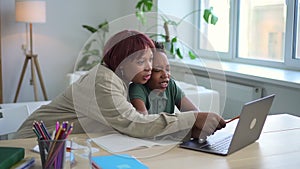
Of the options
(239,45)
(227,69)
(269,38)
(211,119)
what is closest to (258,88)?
(227,69)

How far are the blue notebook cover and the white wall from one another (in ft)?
10.9

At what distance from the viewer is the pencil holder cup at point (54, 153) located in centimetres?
104

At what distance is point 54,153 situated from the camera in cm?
105

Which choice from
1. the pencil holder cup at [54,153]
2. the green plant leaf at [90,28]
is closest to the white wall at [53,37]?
the green plant leaf at [90,28]

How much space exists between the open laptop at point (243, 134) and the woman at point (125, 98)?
6cm

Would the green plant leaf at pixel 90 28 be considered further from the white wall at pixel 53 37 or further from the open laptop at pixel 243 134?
the open laptop at pixel 243 134

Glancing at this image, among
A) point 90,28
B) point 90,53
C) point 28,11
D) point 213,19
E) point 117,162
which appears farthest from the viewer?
point 90,28

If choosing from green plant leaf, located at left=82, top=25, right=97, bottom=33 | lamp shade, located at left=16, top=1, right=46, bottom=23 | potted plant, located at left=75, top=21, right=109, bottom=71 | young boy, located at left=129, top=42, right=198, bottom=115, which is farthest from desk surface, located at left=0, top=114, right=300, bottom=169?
green plant leaf, located at left=82, top=25, right=97, bottom=33

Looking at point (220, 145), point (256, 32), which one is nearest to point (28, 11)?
point (256, 32)

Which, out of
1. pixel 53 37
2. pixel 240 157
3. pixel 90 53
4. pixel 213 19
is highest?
pixel 213 19

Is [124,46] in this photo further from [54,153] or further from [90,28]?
[90,28]

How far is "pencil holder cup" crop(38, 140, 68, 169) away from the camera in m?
1.04

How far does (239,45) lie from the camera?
358 cm

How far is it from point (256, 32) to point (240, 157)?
2.29 metres
